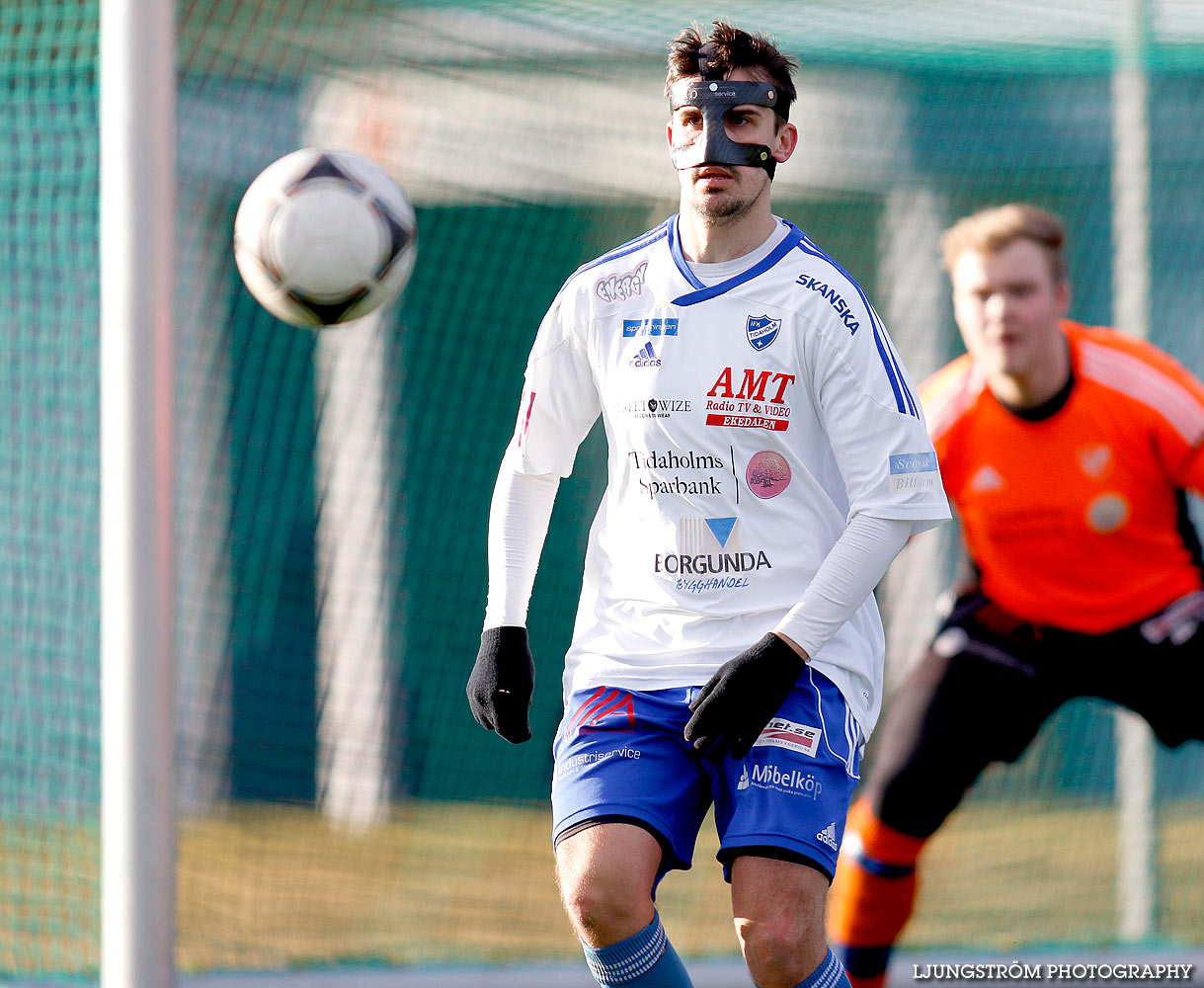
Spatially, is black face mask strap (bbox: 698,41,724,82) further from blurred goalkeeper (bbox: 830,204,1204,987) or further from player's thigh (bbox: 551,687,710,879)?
blurred goalkeeper (bbox: 830,204,1204,987)

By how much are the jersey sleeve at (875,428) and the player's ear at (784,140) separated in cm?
42

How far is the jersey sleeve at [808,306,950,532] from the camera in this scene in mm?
2785

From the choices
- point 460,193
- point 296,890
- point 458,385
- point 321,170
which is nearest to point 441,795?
point 296,890

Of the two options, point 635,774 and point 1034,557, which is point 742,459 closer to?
point 635,774

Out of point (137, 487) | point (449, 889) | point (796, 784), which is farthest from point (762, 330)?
point (449, 889)

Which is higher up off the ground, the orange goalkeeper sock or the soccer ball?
the soccer ball

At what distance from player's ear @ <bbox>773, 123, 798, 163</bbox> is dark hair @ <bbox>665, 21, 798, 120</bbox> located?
3 cm

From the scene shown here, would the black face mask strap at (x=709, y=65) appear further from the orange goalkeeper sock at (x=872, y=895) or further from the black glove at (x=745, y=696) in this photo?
the orange goalkeeper sock at (x=872, y=895)

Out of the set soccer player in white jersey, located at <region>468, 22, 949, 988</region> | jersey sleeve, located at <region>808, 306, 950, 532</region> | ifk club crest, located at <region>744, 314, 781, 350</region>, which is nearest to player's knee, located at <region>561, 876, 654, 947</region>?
soccer player in white jersey, located at <region>468, 22, 949, 988</region>

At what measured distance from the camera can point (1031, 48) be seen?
6.21 meters

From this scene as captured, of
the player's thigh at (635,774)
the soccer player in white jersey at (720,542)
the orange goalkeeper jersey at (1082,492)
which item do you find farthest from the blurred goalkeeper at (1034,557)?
the player's thigh at (635,774)

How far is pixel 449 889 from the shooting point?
6.70m

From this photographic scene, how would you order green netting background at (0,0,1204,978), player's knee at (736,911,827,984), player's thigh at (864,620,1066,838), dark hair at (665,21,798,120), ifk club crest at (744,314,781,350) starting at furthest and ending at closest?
1. green netting background at (0,0,1204,978)
2. player's thigh at (864,620,1066,838)
3. dark hair at (665,21,798,120)
4. ifk club crest at (744,314,781,350)
5. player's knee at (736,911,827,984)

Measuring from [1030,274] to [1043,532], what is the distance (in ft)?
2.43
